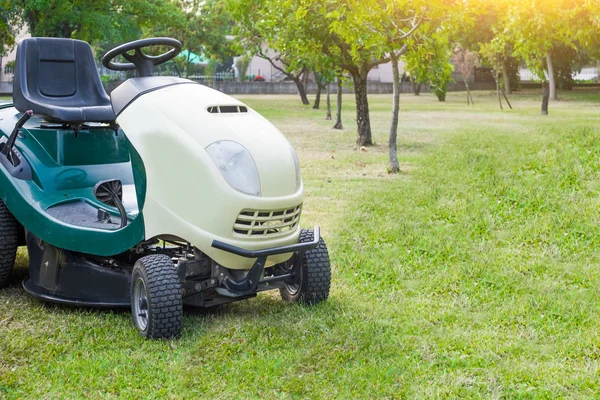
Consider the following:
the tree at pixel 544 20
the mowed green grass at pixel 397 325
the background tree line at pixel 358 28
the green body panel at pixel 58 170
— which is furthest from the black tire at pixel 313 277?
the tree at pixel 544 20

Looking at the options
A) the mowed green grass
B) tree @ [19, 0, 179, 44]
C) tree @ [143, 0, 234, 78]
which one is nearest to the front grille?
the mowed green grass

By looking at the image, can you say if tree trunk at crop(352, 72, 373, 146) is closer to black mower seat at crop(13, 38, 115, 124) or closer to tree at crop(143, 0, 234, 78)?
black mower seat at crop(13, 38, 115, 124)

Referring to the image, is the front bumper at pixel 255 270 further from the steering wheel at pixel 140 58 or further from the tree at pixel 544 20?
the tree at pixel 544 20

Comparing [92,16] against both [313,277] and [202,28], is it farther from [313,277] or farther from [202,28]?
[313,277]

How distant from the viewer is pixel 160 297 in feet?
14.4

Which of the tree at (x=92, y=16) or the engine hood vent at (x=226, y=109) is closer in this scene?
the engine hood vent at (x=226, y=109)

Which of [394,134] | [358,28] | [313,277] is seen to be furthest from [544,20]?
[313,277]

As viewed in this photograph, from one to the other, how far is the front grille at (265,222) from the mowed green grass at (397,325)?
0.59m

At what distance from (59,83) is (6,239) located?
116cm

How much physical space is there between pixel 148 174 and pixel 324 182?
6.55m

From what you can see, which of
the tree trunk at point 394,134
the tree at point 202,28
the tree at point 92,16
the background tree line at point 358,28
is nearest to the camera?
the tree trunk at point 394,134

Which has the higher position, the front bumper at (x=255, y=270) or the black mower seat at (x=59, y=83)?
the black mower seat at (x=59, y=83)

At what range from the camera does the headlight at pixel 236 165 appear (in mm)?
4289

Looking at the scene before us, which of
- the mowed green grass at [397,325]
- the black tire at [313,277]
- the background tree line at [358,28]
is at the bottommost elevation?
the mowed green grass at [397,325]
